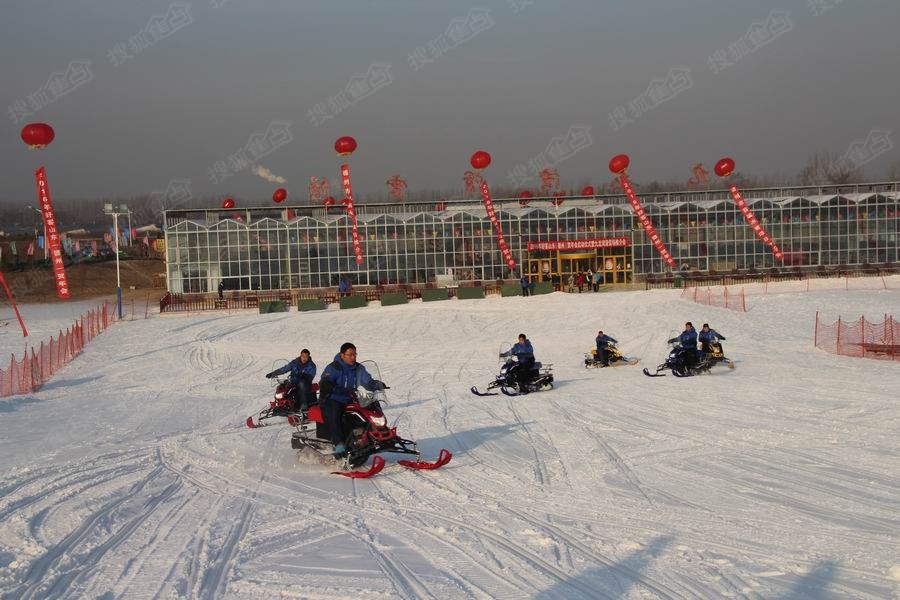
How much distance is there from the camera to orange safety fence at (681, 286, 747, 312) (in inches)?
1375

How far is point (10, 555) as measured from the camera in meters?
6.24

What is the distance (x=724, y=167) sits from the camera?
47.2 meters

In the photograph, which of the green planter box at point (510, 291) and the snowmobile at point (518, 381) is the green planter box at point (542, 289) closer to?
the green planter box at point (510, 291)

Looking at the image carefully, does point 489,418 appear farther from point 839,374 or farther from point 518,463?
point 839,374

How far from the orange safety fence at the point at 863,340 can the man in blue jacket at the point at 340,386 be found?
16.3 m

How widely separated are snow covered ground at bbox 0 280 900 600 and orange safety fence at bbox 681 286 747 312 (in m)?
15.9

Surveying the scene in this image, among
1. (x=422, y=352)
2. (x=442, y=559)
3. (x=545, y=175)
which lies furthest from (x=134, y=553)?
(x=545, y=175)

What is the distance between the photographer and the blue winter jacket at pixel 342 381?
9727 mm

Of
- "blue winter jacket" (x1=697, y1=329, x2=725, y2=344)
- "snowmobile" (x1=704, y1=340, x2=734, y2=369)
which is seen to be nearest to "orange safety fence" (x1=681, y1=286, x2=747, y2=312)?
"snowmobile" (x1=704, y1=340, x2=734, y2=369)

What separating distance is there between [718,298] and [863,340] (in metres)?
15.8

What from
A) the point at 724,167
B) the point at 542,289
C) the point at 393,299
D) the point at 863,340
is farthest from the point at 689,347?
the point at 724,167

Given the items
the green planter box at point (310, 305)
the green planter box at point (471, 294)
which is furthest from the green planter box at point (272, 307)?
the green planter box at point (471, 294)

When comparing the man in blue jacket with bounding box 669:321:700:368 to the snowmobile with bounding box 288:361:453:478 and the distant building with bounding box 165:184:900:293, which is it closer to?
the snowmobile with bounding box 288:361:453:478

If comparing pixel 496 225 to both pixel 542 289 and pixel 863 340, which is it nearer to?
pixel 542 289
